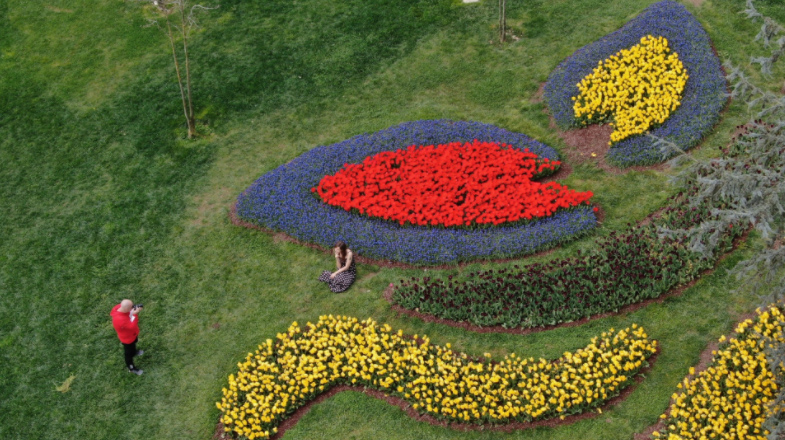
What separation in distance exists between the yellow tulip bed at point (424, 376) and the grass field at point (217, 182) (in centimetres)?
30

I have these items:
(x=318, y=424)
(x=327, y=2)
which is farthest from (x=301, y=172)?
(x=327, y=2)

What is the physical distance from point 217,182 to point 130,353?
4569 millimetres

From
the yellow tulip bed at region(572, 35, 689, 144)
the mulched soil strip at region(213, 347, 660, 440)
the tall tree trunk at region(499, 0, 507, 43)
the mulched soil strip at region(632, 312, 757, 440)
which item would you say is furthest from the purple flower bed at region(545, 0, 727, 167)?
the mulched soil strip at region(213, 347, 660, 440)

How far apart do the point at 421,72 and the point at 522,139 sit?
3579 mm

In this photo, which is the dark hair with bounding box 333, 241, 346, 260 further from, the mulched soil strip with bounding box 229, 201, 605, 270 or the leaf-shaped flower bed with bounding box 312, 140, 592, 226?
the leaf-shaped flower bed with bounding box 312, 140, 592, 226

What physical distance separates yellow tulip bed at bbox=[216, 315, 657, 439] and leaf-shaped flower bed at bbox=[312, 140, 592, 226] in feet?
8.37

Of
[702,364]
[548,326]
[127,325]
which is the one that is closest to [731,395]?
[702,364]

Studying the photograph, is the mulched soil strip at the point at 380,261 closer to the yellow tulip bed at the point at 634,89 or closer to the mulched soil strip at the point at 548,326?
the mulched soil strip at the point at 548,326

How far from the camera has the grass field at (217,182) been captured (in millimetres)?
10938

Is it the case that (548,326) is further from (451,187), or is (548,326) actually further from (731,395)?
(451,187)

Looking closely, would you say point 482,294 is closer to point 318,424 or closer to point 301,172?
point 318,424

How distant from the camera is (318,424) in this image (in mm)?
10477

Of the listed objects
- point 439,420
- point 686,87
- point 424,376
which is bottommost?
point 439,420

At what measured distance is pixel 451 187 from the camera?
1327 centimetres
